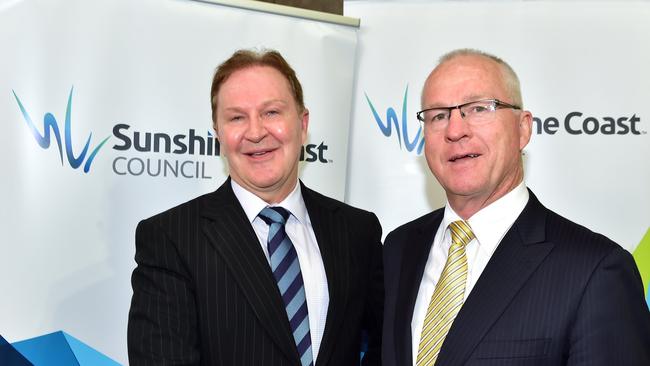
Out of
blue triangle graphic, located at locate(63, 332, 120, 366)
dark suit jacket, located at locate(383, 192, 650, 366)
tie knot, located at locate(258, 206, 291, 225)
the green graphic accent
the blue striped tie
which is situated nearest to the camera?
dark suit jacket, located at locate(383, 192, 650, 366)

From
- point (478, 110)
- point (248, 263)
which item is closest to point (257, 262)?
point (248, 263)

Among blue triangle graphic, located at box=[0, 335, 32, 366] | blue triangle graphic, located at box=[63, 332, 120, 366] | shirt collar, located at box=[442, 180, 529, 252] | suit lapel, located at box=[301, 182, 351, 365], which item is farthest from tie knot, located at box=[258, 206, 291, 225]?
blue triangle graphic, located at box=[0, 335, 32, 366]

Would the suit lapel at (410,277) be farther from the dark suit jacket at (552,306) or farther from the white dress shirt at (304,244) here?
the white dress shirt at (304,244)

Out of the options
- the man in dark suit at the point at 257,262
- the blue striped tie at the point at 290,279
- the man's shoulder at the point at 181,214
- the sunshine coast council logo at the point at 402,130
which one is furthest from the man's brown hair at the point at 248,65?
the sunshine coast council logo at the point at 402,130

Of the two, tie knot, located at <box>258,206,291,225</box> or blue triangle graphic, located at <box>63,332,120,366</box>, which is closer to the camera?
tie knot, located at <box>258,206,291,225</box>

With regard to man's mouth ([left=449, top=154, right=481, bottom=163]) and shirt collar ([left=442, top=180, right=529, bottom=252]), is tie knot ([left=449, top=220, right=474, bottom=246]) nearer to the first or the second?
shirt collar ([left=442, top=180, right=529, bottom=252])

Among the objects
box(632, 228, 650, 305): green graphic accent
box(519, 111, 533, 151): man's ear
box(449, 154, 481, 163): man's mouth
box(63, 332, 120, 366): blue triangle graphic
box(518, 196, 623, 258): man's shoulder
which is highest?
box(519, 111, 533, 151): man's ear

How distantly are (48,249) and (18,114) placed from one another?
581 mm

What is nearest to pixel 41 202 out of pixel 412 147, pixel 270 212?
pixel 270 212

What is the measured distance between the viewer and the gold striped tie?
6.00 feet

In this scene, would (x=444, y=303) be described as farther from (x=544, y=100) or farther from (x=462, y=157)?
(x=544, y=100)

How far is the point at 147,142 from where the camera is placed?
121 inches

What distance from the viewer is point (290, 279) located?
209cm

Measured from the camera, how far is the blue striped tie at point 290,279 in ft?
6.64
